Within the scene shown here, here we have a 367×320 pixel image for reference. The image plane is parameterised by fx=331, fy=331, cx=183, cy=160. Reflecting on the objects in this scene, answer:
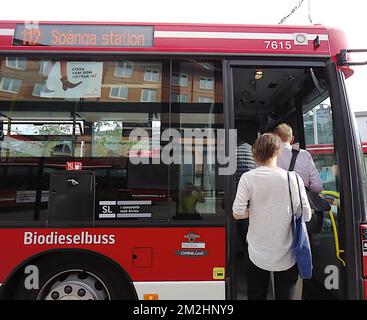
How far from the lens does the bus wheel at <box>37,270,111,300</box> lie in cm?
287

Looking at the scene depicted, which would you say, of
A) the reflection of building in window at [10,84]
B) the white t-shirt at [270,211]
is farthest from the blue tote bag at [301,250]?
the reflection of building in window at [10,84]

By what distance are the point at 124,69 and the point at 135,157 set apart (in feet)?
2.63

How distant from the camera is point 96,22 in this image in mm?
3008

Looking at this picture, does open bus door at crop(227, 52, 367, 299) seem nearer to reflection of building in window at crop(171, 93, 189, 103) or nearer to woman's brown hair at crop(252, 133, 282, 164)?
reflection of building in window at crop(171, 93, 189, 103)

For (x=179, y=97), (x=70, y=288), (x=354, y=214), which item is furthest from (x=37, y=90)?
(x=354, y=214)

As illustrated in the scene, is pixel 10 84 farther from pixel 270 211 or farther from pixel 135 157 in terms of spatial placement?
pixel 270 211

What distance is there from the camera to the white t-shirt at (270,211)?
7.77ft

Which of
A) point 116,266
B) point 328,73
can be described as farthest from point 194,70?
point 116,266

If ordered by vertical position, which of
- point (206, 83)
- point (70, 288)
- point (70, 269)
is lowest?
point (70, 288)

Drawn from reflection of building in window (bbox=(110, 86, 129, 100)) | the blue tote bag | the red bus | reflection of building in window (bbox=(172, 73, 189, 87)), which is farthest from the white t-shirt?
reflection of building in window (bbox=(110, 86, 129, 100))

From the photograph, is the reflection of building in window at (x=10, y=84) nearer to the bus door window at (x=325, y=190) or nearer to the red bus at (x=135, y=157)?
the red bus at (x=135, y=157)

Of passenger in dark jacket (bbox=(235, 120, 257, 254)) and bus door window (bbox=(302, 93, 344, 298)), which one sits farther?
passenger in dark jacket (bbox=(235, 120, 257, 254))

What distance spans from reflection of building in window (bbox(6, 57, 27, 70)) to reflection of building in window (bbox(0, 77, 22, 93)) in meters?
0.11

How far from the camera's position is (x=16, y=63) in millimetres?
2912
